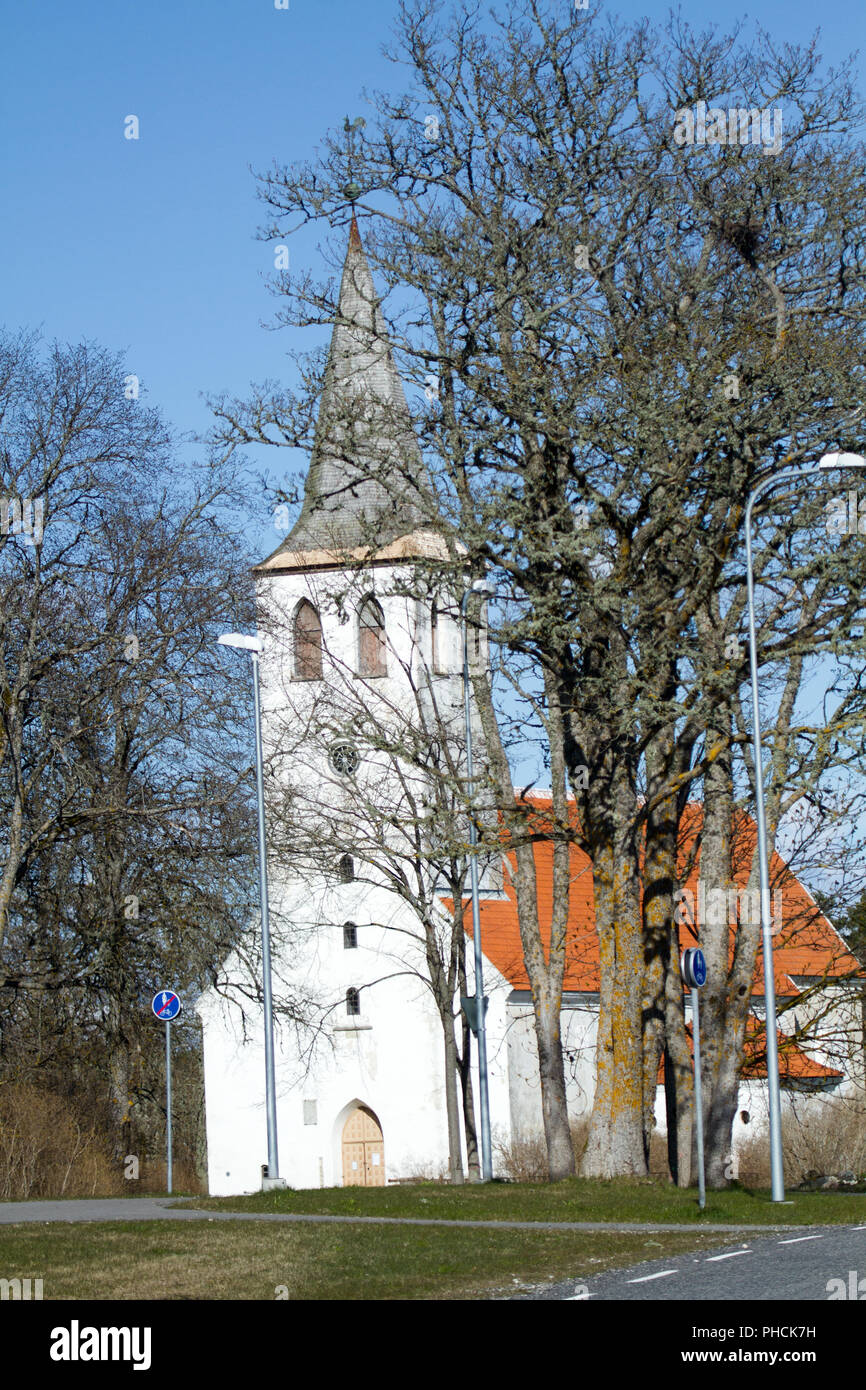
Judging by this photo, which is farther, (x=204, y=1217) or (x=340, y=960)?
(x=340, y=960)

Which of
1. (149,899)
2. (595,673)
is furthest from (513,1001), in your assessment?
(595,673)

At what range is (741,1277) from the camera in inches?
443

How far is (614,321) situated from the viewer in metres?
23.5

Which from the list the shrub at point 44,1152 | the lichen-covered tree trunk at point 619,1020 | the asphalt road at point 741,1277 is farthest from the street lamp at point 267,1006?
the asphalt road at point 741,1277

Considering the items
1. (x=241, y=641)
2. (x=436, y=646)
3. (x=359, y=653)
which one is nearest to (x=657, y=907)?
(x=241, y=641)

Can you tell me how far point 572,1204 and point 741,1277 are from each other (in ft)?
27.7

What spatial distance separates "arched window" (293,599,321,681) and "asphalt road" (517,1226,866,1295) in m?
27.6

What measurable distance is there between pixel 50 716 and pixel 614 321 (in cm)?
1389

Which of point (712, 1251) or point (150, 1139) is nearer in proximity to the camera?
point (712, 1251)

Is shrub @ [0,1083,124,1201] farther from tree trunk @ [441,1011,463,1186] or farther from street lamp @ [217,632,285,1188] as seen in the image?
tree trunk @ [441,1011,463,1186]

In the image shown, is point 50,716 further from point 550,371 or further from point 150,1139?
point 150,1139

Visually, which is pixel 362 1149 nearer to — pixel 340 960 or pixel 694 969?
pixel 340 960

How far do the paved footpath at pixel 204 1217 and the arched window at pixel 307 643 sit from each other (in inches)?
725
